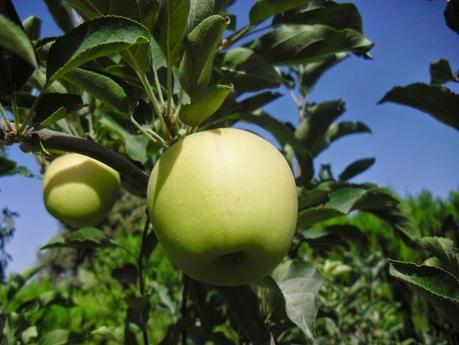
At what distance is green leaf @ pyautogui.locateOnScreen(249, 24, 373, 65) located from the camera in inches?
45.3

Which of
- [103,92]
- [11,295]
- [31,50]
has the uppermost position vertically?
[31,50]

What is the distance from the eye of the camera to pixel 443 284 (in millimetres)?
679

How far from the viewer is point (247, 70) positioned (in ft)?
3.81

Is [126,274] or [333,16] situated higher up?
[333,16]

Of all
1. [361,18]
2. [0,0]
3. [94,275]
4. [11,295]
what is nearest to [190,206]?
[0,0]

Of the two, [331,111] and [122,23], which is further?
[331,111]

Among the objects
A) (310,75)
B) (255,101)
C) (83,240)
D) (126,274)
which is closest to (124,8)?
(255,101)

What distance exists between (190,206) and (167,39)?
0.34 m

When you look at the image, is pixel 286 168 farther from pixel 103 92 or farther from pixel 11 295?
pixel 11 295

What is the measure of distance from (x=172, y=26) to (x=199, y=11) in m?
0.09

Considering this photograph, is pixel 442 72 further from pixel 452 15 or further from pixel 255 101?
pixel 255 101

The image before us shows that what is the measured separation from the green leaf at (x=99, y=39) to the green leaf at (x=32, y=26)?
78cm

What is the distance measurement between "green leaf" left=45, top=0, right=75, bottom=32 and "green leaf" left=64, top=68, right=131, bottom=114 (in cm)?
51

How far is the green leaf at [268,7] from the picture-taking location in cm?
111
